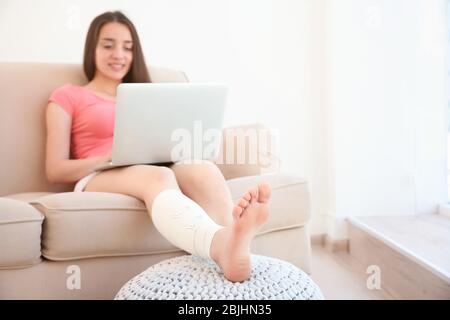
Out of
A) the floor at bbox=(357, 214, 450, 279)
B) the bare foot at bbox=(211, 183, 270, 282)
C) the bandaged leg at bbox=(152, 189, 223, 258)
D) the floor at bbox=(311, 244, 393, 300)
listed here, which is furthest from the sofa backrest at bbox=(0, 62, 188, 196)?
the floor at bbox=(357, 214, 450, 279)

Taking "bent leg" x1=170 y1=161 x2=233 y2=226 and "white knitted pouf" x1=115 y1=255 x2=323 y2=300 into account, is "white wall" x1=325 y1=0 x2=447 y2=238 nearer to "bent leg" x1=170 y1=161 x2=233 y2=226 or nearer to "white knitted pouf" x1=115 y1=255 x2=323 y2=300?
"bent leg" x1=170 y1=161 x2=233 y2=226

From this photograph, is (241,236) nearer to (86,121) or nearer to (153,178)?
(153,178)

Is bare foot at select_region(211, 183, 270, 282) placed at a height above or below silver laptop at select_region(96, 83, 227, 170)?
below

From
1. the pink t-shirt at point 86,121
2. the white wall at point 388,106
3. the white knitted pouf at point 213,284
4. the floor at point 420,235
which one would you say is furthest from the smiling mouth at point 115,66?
the floor at point 420,235

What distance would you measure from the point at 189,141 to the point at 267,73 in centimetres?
112

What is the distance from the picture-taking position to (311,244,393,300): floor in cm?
151

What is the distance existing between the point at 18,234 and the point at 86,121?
568 millimetres

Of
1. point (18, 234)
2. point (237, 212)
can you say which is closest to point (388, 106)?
point (237, 212)

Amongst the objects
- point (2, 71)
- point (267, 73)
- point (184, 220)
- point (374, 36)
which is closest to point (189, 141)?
point (184, 220)

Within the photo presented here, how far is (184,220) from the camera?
3.12 feet

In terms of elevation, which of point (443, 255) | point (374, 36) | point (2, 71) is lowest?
point (443, 255)

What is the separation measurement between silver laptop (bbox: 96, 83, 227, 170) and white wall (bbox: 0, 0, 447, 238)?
0.99m

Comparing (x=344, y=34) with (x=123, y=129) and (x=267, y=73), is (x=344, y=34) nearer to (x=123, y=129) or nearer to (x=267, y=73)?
(x=267, y=73)
